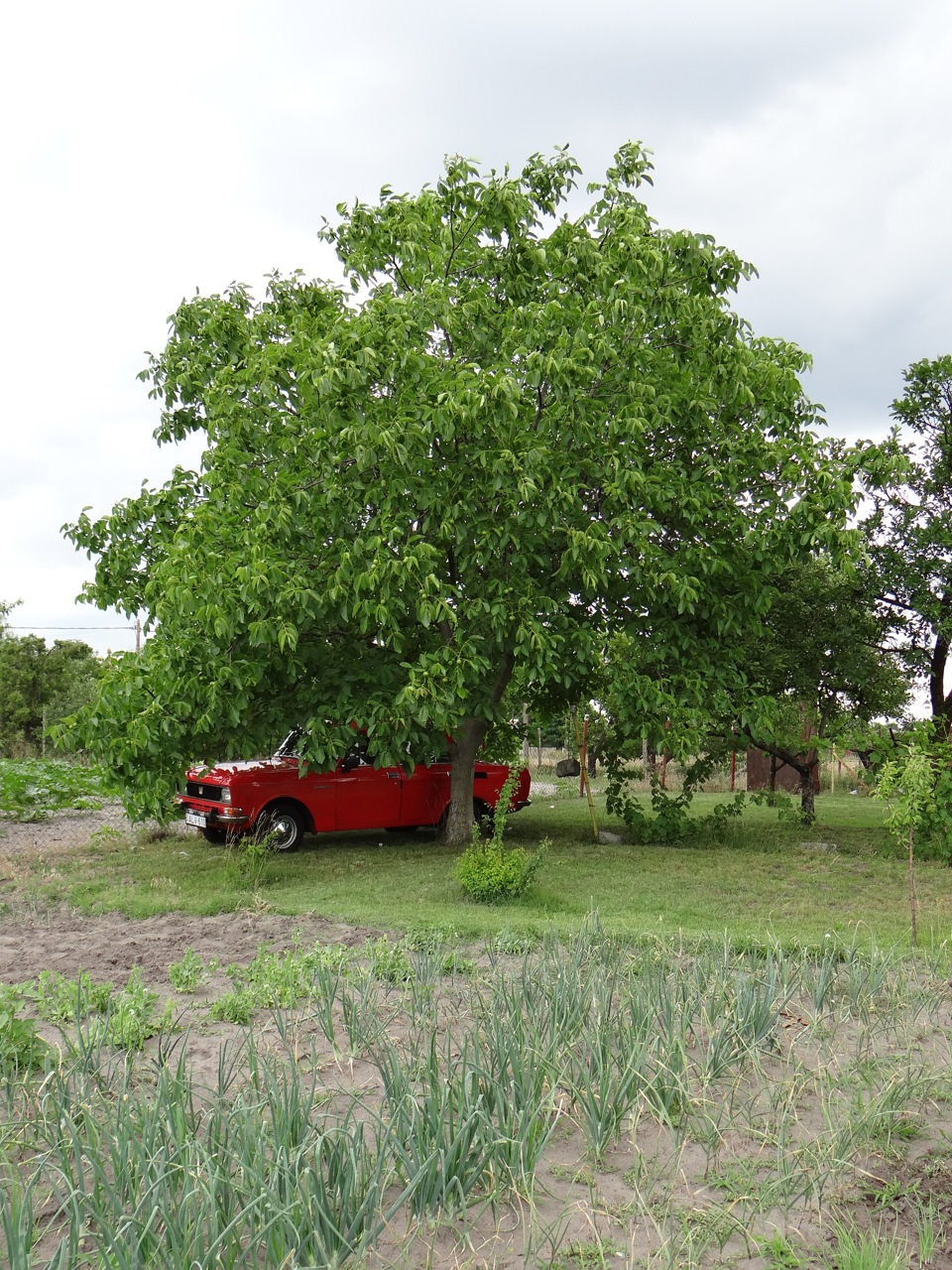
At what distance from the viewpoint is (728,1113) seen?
12.6 ft

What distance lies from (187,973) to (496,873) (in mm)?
3510

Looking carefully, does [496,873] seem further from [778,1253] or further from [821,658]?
[821,658]

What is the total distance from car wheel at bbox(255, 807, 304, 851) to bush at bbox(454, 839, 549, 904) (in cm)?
432

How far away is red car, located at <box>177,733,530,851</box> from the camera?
12391 mm

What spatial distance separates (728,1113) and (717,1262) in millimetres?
817

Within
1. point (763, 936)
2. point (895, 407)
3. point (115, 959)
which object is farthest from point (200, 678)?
point (895, 407)

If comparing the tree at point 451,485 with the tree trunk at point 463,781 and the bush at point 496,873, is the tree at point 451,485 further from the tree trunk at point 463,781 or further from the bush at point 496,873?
the bush at point 496,873

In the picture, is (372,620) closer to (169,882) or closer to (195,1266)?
(169,882)

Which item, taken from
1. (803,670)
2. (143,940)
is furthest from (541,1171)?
(803,670)

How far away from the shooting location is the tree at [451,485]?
971 centimetres

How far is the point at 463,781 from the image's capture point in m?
13.1

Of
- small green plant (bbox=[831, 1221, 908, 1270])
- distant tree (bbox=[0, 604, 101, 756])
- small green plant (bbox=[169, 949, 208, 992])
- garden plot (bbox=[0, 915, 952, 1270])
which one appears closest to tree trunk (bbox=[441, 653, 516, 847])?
small green plant (bbox=[169, 949, 208, 992])

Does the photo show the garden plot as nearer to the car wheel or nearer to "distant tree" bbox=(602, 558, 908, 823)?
"distant tree" bbox=(602, 558, 908, 823)

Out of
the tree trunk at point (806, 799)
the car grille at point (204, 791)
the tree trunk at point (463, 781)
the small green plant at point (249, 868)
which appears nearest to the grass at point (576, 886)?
the small green plant at point (249, 868)
